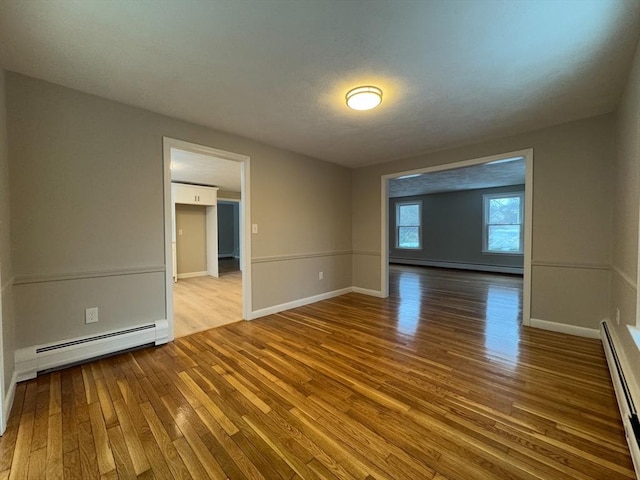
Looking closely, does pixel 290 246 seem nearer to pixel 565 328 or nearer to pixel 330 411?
pixel 330 411

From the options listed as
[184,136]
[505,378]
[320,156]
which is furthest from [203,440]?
[320,156]

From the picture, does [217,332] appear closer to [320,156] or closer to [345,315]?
[345,315]

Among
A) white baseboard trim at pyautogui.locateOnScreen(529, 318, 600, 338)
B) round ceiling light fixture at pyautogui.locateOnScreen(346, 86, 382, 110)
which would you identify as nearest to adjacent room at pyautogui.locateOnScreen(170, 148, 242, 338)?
round ceiling light fixture at pyautogui.locateOnScreen(346, 86, 382, 110)

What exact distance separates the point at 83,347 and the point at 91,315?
10.5 inches

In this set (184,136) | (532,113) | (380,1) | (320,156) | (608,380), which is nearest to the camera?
(380,1)

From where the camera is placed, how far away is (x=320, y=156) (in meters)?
4.32

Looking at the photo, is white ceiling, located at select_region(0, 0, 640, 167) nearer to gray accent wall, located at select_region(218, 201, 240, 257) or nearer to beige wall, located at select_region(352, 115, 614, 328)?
beige wall, located at select_region(352, 115, 614, 328)

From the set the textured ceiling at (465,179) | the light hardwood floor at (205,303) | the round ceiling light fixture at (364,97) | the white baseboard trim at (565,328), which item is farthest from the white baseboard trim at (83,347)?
the textured ceiling at (465,179)

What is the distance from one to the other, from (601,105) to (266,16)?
127 inches

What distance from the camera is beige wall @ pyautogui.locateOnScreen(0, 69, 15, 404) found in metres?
1.77

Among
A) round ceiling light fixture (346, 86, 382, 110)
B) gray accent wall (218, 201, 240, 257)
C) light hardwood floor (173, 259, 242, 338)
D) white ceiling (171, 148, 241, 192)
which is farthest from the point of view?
Answer: gray accent wall (218, 201, 240, 257)

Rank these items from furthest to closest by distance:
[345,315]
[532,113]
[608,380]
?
[345,315] < [532,113] < [608,380]

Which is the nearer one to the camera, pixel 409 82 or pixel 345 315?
pixel 409 82

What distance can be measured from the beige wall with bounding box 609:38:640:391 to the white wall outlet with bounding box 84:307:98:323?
3.88 meters
